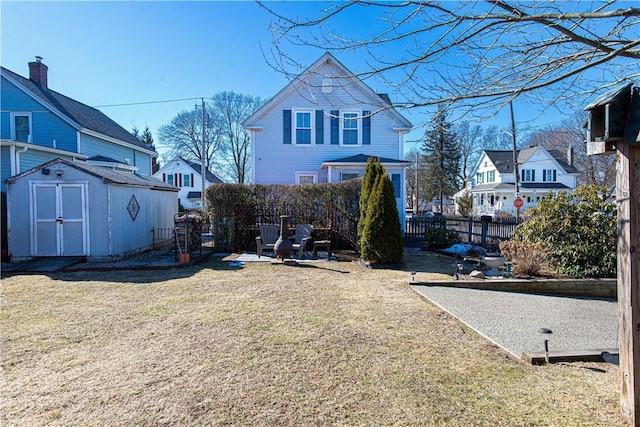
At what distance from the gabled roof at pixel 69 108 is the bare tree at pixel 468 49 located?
1678 centimetres

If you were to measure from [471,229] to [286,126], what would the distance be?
891cm

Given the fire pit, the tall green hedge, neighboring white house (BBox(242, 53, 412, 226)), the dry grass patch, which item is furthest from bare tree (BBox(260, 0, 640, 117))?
neighboring white house (BBox(242, 53, 412, 226))

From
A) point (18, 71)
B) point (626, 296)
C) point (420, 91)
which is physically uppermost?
point (18, 71)

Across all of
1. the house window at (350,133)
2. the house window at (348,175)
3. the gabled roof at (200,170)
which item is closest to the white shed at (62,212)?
the house window at (348,175)

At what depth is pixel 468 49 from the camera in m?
3.63

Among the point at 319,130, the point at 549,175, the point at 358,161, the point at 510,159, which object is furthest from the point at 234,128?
the point at 549,175

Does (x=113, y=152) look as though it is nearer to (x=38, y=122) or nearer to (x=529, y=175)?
(x=38, y=122)

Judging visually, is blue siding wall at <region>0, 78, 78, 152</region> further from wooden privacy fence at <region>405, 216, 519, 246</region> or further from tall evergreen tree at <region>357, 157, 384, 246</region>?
wooden privacy fence at <region>405, 216, 519, 246</region>

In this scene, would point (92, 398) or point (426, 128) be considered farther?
point (426, 128)

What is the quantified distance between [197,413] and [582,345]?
4.13 meters

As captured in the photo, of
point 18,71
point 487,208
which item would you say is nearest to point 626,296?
point 18,71

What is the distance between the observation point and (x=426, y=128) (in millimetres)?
4109

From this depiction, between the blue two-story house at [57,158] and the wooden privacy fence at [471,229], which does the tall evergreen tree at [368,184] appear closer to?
the wooden privacy fence at [471,229]

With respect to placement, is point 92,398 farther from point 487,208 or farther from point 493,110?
point 487,208
